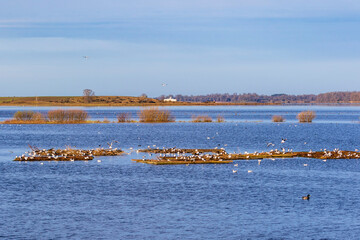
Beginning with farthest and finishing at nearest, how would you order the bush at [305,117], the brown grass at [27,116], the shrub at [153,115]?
the bush at [305,117]
the brown grass at [27,116]
the shrub at [153,115]

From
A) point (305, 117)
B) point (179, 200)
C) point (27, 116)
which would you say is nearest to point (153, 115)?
point (27, 116)

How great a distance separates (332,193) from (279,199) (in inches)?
122

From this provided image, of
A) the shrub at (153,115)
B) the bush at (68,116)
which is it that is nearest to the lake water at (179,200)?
the shrub at (153,115)

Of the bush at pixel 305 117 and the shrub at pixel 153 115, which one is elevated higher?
the shrub at pixel 153 115

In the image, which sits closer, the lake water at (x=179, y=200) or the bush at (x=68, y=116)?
the lake water at (x=179, y=200)

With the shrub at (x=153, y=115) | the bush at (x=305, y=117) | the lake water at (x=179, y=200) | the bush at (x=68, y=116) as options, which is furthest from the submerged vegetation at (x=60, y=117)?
the lake water at (x=179, y=200)

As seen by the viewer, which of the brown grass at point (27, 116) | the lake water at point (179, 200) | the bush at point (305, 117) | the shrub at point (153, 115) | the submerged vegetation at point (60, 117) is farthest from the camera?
the bush at point (305, 117)

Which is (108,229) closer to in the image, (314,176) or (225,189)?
(225,189)

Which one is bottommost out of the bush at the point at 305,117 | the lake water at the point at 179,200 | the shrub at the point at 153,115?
the lake water at the point at 179,200

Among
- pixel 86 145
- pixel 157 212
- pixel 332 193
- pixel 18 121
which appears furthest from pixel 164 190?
pixel 18 121

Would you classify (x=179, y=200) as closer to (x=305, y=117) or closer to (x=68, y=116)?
(x=68, y=116)

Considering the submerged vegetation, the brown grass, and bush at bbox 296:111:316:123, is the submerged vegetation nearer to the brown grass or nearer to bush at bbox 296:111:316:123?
the brown grass

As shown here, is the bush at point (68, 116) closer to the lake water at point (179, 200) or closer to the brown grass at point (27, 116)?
the brown grass at point (27, 116)

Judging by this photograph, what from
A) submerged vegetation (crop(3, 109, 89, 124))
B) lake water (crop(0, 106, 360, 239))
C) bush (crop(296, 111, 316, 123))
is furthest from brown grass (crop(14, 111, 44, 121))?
lake water (crop(0, 106, 360, 239))
